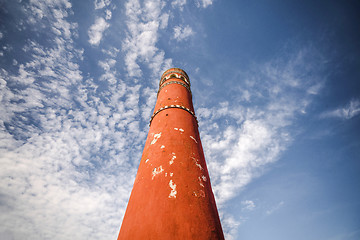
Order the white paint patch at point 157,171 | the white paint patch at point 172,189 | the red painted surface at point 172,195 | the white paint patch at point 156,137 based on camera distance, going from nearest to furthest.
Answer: the red painted surface at point 172,195 → the white paint patch at point 172,189 → the white paint patch at point 157,171 → the white paint patch at point 156,137


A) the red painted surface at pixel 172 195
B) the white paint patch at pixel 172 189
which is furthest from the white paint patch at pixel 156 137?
the white paint patch at pixel 172 189

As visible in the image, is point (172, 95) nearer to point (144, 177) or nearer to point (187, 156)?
point (187, 156)

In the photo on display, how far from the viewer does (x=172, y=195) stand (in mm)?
2713

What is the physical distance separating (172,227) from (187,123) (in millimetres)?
2630

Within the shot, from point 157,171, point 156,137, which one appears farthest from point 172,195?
point 156,137

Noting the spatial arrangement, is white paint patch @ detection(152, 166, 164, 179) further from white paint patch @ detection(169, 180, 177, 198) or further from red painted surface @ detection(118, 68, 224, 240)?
white paint patch @ detection(169, 180, 177, 198)

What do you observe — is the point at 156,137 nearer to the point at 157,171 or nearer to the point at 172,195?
the point at 157,171

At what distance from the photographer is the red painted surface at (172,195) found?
2385 millimetres

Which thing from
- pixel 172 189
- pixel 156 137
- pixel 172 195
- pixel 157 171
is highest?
pixel 156 137

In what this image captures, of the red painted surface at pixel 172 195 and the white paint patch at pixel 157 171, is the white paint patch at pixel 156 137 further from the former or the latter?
the white paint patch at pixel 157 171

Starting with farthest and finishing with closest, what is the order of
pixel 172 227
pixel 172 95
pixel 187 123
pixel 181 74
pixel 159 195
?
pixel 181 74 < pixel 172 95 < pixel 187 123 < pixel 159 195 < pixel 172 227

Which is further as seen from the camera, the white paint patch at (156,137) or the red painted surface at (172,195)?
the white paint patch at (156,137)

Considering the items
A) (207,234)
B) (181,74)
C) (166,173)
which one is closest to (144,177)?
(166,173)

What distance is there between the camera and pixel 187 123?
14.8 ft
